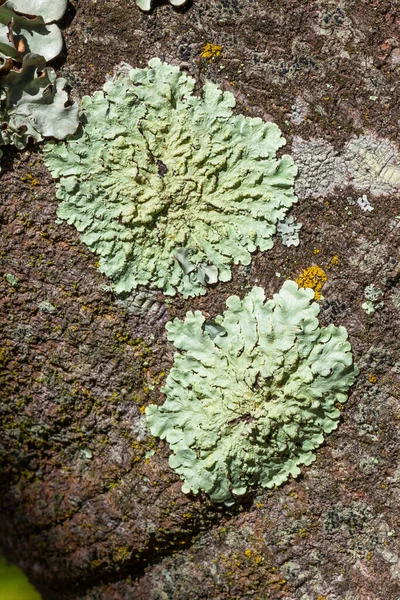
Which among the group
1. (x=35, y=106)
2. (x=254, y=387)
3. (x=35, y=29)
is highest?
(x=35, y=29)

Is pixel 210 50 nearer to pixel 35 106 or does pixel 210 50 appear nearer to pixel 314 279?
pixel 35 106

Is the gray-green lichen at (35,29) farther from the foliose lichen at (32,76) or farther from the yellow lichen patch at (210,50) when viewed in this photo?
the yellow lichen patch at (210,50)

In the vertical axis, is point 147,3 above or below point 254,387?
above

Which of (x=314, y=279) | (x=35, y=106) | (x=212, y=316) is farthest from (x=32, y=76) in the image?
(x=314, y=279)

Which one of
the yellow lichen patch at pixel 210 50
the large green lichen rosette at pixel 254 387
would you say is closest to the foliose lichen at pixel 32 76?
the yellow lichen patch at pixel 210 50

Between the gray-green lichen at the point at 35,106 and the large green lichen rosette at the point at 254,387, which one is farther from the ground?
the gray-green lichen at the point at 35,106
